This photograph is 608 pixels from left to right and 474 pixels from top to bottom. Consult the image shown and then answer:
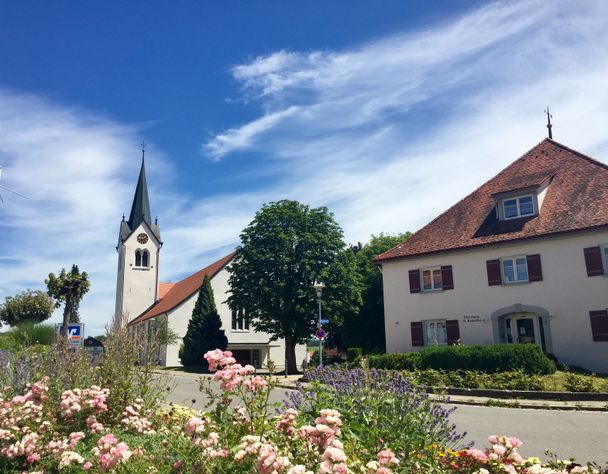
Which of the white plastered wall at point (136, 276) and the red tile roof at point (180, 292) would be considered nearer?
the red tile roof at point (180, 292)

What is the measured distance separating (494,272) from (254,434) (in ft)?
71.4

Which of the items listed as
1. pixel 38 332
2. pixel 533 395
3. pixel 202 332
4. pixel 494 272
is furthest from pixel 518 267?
pixel 202 332

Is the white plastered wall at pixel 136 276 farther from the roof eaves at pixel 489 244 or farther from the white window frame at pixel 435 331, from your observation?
the white window frame at pixel 435 331

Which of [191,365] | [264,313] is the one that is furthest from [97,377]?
[191,365]

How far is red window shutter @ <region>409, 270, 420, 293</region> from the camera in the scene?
26625 mm

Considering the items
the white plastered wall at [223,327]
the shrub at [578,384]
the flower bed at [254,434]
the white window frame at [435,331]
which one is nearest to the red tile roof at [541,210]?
the white window frame at [435,331]

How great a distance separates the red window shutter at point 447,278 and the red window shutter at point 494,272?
1.90m

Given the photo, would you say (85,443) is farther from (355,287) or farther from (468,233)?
(355,287)

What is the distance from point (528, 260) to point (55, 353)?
20433mm

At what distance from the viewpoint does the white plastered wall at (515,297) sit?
2116 cm

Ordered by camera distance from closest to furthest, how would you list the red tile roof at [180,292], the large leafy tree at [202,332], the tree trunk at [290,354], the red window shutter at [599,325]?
the red window shutter at [599,325]
the tree trunk at [290,354]
the large leafy tree at [202,332]
the red tile roof at [180,292]

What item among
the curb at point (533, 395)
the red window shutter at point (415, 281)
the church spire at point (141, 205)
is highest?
the church spire at point (141, 205)

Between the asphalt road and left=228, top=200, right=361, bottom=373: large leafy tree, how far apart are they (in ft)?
58.9

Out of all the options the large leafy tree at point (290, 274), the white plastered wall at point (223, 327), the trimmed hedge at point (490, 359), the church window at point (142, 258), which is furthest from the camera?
the church window at point (142, 258)
